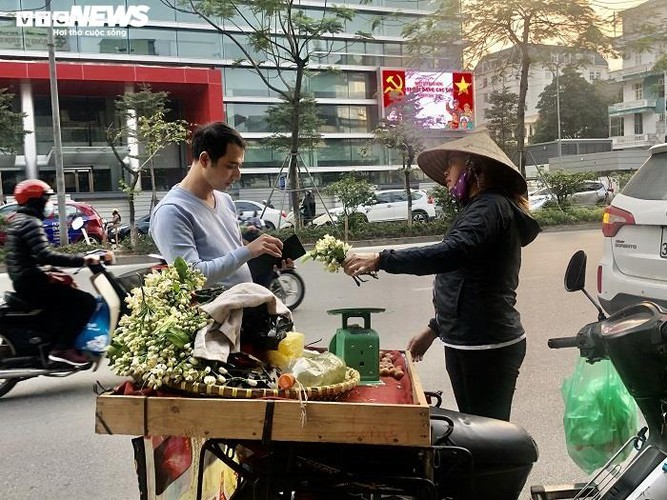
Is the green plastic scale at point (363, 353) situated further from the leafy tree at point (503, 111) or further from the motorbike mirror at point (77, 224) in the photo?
the leafy tree at point (503, 111)

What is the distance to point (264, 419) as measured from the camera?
1441mm

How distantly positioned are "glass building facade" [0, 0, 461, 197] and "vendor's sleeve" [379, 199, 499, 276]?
2326 centimetres

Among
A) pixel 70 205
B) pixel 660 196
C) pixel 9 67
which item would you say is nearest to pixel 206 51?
pixel 9 67

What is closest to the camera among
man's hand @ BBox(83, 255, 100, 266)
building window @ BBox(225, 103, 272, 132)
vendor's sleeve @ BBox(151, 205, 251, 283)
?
vendor's sleeve @ BBox(151, 205, 251, 283)

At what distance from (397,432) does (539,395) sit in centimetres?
309

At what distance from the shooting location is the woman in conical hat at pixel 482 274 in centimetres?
209

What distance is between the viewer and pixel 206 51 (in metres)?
32.5

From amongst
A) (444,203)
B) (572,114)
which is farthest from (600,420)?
(572,114)

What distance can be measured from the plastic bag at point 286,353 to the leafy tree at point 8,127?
21.9 meters

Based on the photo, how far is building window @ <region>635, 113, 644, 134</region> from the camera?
44469mm

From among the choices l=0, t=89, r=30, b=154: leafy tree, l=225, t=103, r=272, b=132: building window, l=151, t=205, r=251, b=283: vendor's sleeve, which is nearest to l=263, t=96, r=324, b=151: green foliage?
l=225, t=103, r=272, b=132: building window

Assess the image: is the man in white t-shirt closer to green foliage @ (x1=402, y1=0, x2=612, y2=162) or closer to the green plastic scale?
the green plastic scale

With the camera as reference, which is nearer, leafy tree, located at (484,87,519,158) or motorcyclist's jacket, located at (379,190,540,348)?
motorcyclist's jacket, located at (379,190,540,348)

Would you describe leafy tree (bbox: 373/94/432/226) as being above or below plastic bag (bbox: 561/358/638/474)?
above
